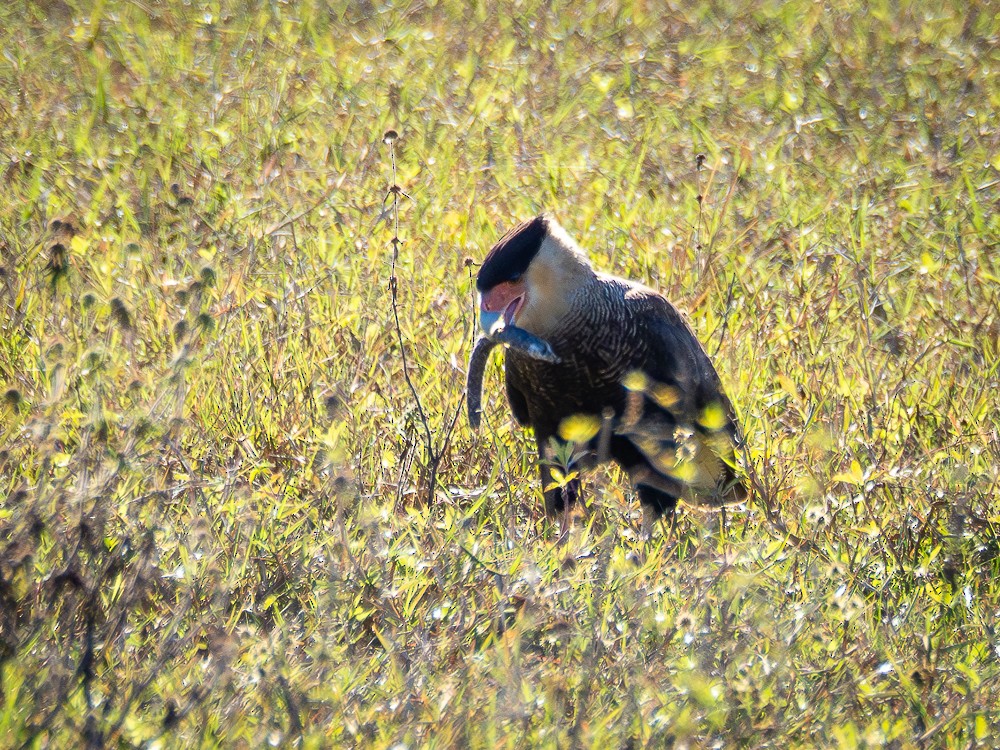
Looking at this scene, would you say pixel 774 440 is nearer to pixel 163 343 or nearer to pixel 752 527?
pixel 752 527

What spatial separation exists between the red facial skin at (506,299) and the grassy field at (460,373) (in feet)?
1.47

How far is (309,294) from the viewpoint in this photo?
512cm

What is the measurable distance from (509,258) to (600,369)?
504mm

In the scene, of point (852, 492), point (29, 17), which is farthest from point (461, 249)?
point (29, 17)

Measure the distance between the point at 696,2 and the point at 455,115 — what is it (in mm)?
2482

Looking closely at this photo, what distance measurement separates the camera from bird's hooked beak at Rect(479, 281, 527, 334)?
3.98 meters

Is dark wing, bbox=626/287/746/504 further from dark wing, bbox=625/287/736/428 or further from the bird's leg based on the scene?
the bird's leg

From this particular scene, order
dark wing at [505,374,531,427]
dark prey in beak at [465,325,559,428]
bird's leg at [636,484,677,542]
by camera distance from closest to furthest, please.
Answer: dark prey in beak at [465,325,559,428] → bird's leg at [636,484,677,542] → dark wing at [505,374,531,427]

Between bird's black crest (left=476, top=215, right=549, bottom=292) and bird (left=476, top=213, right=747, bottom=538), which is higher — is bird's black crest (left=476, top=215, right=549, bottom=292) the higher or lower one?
the higher one

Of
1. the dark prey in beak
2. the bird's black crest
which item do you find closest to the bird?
the bird's black crest

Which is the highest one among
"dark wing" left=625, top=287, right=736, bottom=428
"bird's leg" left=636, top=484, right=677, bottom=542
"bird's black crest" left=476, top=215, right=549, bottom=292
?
"bird's black crest" left=476, top=215, right=549, bottom=292

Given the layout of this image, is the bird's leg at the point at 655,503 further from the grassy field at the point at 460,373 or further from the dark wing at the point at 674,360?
the dark wing at the point at 674,360

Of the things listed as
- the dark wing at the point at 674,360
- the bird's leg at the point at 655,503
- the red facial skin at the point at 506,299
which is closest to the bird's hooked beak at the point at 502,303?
the red facial skin at the point at 506,299

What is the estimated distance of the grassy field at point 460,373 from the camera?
2787 millimetres
